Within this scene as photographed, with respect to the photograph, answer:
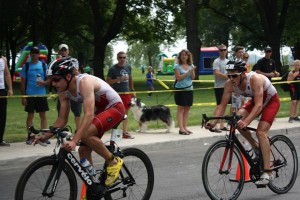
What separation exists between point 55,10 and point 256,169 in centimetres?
3927

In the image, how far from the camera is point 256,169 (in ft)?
23.9

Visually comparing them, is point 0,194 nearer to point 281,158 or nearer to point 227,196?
point 227,196

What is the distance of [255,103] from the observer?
7223mm

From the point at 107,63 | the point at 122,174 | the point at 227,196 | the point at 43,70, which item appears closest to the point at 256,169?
the point at 227,196

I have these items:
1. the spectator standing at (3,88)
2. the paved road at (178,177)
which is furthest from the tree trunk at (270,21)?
the spectator standing at (3,88)

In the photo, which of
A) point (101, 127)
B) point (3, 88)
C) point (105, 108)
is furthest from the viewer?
point (3, 88)

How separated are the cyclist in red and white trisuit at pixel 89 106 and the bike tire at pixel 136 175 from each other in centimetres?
24

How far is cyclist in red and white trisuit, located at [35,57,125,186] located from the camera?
5953mm

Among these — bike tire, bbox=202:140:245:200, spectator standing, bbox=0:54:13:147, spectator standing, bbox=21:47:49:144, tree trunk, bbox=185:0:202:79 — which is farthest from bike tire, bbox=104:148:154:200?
tree trunk, bbox=185:0:202:79

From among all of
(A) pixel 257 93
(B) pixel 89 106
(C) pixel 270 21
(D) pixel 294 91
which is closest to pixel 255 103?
(A) pixel 257 93

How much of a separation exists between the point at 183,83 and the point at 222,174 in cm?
666

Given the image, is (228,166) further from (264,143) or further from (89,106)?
(89,106)

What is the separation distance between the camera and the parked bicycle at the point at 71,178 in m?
5.75

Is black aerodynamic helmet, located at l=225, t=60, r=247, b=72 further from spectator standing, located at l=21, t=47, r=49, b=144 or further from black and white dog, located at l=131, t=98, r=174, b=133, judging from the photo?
black and white dog, located at l=131, t=98, r=174, b=133
